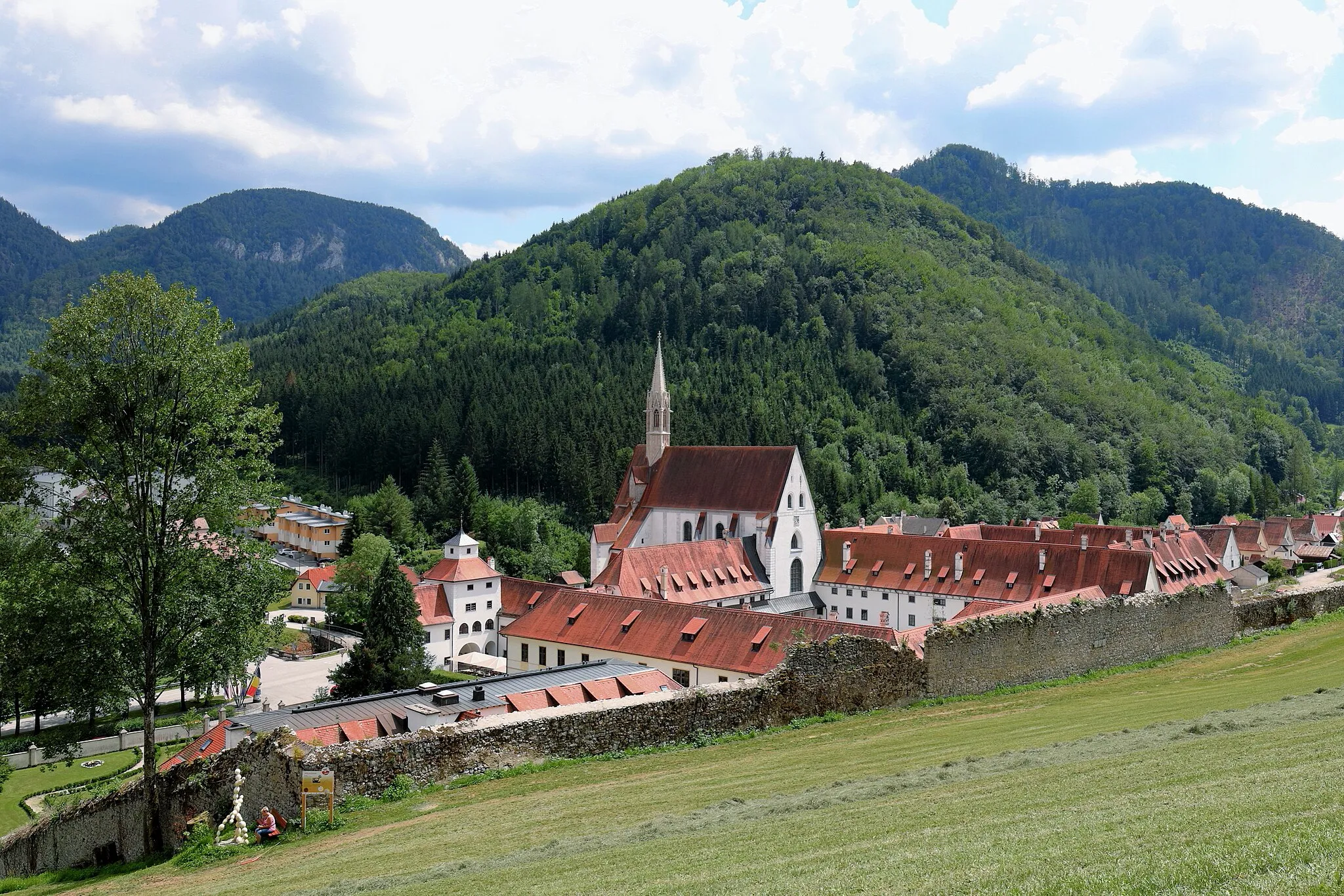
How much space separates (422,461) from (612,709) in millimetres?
89764

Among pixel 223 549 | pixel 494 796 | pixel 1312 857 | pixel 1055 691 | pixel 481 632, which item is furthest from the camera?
pixel 481 632

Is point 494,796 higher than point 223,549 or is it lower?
lower

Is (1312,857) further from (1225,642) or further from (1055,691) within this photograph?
(1225,642)

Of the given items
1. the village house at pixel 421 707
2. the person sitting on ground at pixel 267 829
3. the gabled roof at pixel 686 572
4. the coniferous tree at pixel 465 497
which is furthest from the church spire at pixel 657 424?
the person sitting on ground at pixel 267 829

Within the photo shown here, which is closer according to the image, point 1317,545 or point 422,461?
point 1317,545

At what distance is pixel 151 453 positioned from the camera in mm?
19406

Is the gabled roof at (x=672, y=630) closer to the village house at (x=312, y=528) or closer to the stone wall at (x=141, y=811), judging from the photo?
the stone wall at (x=141, y=811)

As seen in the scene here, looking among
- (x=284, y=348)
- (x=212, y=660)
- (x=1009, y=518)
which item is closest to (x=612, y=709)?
(x=212, y=660)

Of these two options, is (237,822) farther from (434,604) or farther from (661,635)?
(434,604)

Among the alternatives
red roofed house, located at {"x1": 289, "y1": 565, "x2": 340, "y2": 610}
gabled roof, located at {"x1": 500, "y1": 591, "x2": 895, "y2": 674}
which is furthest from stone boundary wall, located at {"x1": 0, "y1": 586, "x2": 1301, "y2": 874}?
red roofed house, located at {"x1": 289, "y1": 565, "x2": 340, "y2": 610}

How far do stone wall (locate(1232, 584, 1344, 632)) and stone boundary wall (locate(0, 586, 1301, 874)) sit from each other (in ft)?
23.4

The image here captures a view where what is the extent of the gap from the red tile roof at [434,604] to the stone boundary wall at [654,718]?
37.3 m

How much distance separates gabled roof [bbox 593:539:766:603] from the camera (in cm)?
5441

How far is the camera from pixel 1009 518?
113250mm
